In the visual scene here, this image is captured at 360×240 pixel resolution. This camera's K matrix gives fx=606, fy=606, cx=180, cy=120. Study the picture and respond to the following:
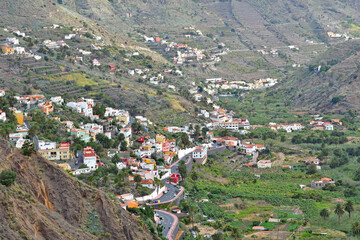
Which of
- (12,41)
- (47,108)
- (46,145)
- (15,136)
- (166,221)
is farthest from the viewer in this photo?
(12,41)

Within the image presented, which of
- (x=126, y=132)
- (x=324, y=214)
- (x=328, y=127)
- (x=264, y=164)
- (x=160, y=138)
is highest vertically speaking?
(x=324, y=214)

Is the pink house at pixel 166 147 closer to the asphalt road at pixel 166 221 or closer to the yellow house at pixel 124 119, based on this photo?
the yellow house at pixel 124 119

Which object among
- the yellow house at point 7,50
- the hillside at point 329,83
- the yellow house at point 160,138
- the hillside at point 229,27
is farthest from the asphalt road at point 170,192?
the hillside at point 329,83

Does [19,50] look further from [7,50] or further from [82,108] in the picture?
[82,108]

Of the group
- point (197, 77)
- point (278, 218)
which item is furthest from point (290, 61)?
point (278, 218)

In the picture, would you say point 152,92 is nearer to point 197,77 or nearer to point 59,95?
point 59,95

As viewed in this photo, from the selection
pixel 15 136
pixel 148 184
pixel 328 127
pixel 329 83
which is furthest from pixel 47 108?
pixel 329 83

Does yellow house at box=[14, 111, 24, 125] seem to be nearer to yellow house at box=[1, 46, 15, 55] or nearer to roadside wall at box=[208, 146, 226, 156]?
roadside wall at box=[208, 146, 226, 156]

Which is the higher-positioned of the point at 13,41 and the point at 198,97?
the point at 13,41
